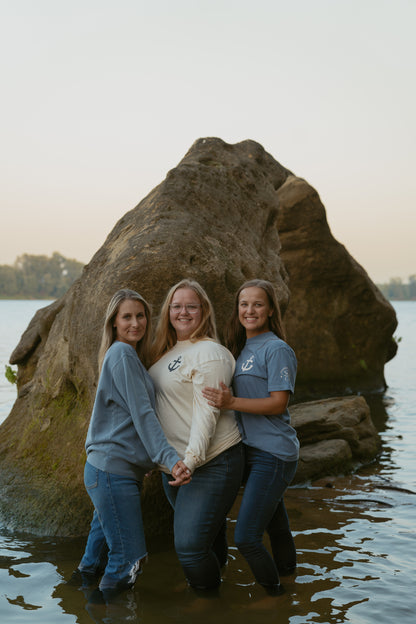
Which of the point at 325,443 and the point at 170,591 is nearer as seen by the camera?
the point at 170,591

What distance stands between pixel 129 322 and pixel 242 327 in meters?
0.94

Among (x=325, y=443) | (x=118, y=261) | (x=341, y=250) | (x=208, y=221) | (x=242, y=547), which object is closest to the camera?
(x=242, y=547)

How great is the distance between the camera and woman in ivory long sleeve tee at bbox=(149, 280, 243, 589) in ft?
14.9

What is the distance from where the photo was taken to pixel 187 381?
4641 mm

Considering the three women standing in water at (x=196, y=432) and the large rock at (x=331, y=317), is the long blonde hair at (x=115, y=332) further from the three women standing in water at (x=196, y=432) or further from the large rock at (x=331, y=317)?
the large rock at (x=331, y=317)

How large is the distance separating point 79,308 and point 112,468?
297 cm

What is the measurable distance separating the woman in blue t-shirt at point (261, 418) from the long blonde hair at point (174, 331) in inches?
13.9

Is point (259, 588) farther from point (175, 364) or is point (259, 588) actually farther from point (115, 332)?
point (115, 332)

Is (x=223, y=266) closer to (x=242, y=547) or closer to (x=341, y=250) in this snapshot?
(x=242, y=547)

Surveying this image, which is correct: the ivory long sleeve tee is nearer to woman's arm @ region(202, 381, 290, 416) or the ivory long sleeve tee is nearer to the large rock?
woman's arm @ region(202, 381, 290, 416)

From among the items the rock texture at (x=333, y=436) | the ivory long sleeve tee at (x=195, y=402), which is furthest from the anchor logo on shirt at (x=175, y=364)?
the rock texture at (x=333, y=436)

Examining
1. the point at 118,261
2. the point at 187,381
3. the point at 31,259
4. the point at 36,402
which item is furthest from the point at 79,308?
the point at 31,259

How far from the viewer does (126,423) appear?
15.1 feet

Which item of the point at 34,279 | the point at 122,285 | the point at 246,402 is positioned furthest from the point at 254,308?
the point at 34,279
